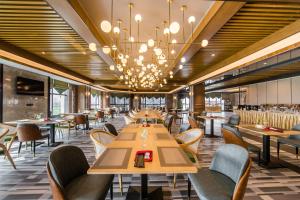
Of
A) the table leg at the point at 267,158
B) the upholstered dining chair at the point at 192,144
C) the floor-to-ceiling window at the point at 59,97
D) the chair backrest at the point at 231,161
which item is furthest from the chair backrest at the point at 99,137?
the floor-to-ceiling window at the point at 59,97

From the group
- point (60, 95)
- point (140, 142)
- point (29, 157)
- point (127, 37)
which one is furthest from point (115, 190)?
point (60, 95)

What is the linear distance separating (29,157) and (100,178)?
382 cm

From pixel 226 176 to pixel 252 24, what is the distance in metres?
3.41

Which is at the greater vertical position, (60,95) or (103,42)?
(103,42)

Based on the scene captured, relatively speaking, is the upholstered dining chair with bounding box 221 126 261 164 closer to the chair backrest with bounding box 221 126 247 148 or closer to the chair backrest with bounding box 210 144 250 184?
the chair backrest with bounding box 221 126 247 148

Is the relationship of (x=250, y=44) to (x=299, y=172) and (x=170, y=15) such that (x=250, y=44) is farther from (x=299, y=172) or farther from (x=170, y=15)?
(x=299, y=172)

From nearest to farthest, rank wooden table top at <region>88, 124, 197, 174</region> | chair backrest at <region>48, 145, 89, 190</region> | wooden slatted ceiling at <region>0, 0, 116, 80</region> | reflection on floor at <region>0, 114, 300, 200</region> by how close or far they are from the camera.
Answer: wooden table top at <region>88, 124, 197, 174</region> < chair backrest at <region>48, 145, 89, 190</region> < reflection on floor at <region>0, 114, 300, 200</region> < wooden slatted ceiling at <region>0, 0, 116, 80</region>

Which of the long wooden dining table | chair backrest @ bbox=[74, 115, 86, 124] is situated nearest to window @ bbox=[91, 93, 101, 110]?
chair backrest @ bbox=[74, 115, 86, 124]

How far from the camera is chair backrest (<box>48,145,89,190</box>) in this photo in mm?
1787

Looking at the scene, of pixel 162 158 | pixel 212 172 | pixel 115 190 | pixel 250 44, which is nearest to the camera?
pixel 162 158

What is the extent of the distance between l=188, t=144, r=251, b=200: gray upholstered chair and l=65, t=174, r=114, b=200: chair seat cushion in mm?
958

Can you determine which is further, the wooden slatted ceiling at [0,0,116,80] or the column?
the column

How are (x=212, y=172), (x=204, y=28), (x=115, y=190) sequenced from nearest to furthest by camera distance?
1. (x=212, y=172)
2. (x=115, y=190)
3. (x=204, y=28)

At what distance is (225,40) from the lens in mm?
5301
